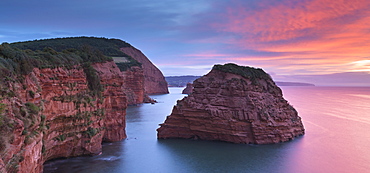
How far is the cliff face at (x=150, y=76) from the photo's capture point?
5984 inches

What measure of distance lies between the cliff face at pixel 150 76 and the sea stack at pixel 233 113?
113m

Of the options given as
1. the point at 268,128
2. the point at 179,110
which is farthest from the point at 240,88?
the point at 179,110

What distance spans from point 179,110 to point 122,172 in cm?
1374

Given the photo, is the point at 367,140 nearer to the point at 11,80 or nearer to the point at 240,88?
the point at 240,88

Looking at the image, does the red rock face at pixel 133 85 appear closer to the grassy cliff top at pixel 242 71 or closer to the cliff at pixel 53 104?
the cliff at pixel 53 104

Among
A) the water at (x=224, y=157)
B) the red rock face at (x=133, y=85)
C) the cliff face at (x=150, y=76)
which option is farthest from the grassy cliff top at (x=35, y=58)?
the cliff face at (x=150, y=76)

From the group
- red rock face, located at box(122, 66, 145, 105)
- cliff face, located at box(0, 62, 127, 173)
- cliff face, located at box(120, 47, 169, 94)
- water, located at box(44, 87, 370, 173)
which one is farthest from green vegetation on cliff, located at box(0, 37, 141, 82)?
cliff face, located at box(120, 47, 169, 94)

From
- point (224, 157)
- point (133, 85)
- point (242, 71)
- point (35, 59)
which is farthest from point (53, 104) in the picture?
point (133, 85)

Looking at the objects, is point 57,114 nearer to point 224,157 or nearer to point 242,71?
point 224,157

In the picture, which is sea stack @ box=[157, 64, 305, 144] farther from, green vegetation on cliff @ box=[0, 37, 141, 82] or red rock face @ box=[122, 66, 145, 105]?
red rock face @ box=[122, 66, 145, 105]

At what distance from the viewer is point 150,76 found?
157250 millimetres

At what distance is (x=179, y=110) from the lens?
122 ft

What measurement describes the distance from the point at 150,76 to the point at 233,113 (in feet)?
410

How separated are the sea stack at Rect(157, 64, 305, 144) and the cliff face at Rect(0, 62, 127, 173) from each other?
831 centimetres
